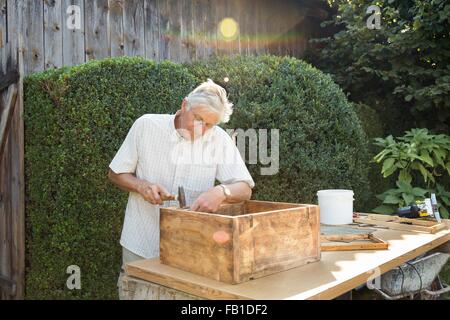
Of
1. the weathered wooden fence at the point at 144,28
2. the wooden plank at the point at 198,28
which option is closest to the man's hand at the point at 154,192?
the weathered wooden fence at the point at 144,28

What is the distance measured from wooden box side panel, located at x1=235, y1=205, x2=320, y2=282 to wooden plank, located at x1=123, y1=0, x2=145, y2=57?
12.5 feet

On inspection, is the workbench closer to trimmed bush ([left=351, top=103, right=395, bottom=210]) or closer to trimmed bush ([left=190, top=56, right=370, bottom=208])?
trimmed bush ([left=190, top=56, right=370, bottom=208])

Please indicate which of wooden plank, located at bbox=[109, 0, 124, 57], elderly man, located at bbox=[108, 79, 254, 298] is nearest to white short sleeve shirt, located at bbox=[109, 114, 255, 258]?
elderly man, located at bbox=[108, 79, 254, 298]

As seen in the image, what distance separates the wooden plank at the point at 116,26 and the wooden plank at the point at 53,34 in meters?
0.68

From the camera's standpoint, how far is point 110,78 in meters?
4.16

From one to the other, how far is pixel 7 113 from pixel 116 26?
1.81 meters

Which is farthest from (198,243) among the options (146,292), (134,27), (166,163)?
(134,27)

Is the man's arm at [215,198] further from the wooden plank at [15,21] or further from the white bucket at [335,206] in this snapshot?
the wooden plank at [15,21]

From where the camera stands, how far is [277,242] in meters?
2.21

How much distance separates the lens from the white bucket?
3426 mm

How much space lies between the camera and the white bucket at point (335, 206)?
3426 millimetres

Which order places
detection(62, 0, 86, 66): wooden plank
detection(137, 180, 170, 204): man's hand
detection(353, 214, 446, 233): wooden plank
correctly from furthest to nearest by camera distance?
1. detection(62, 0, 86, 66): wooden plank
2. detection(353, 214, 446, 233): wooden plank
3. detection(137, 180, 170, 204): man's hand

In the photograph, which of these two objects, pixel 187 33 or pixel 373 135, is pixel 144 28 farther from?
pixel 373 135
